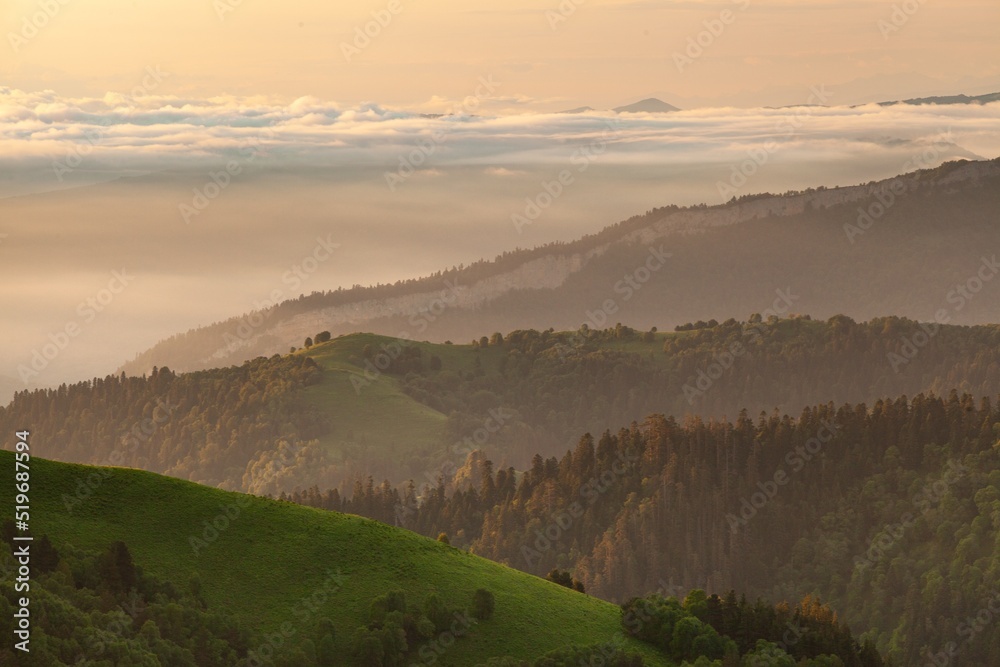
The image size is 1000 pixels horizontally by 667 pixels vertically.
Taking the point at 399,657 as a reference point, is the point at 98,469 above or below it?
above

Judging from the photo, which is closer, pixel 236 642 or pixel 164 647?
pixel 164 647

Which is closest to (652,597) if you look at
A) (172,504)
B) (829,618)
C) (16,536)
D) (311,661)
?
(829,618)

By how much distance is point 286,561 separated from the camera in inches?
4530

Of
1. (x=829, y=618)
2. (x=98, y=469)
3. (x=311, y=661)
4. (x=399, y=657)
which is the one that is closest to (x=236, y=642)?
(x=311, y=661)

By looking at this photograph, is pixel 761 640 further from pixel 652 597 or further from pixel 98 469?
pixel 98 469

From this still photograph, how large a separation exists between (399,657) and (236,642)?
41.2 feet

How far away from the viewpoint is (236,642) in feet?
Answer: 338

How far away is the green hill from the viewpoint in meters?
109

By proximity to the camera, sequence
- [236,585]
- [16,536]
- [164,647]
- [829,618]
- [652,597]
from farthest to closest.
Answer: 1. [829,618]
2. [652,597]
3. [236,585]
4. [16,536]
5. [164,647]

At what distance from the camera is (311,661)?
103m

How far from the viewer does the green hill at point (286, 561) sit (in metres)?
109

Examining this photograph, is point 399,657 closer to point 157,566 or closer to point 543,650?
point 543,650

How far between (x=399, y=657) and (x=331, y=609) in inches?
301

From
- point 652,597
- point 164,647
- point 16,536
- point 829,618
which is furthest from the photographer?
point 829,618
